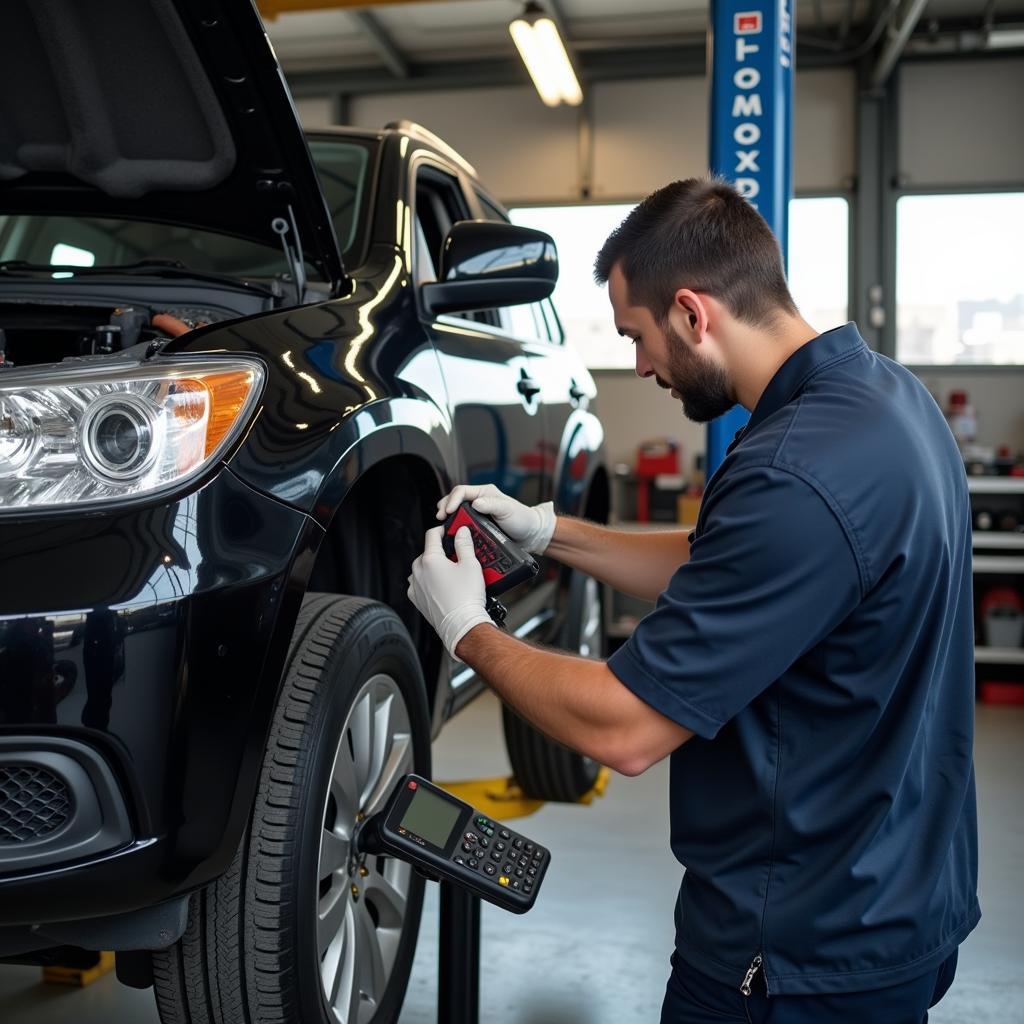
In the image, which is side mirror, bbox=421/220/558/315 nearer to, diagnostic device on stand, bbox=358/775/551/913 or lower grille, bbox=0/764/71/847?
diagnostic device on stand, bbox=358/775/551/913

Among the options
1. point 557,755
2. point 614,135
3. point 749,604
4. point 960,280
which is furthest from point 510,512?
point 614,135

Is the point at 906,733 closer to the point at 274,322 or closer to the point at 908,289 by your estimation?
the point at 274,322

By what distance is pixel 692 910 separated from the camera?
139 centimetres

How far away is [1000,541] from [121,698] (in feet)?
20.1

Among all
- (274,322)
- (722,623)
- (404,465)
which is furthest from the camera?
(404,465)

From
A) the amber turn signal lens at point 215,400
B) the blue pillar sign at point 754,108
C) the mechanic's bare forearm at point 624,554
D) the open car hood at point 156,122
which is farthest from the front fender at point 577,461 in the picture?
the amber turn signal lens at point 215,400

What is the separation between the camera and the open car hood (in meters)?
1.57

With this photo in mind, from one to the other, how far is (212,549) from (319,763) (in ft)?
1.18

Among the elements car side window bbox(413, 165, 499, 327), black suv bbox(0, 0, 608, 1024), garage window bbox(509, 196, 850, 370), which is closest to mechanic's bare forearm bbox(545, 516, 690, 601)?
black suv bbox(0, 0, 608, 1024)

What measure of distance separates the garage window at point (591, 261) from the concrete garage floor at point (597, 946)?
447 cm

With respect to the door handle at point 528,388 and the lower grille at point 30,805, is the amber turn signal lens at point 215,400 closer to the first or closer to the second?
the lower grille at point 30,805

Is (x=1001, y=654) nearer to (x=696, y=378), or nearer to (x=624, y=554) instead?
(x=624, y=554)

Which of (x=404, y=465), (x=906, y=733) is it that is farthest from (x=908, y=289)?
(x=906, y=733)

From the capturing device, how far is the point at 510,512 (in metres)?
1.76
